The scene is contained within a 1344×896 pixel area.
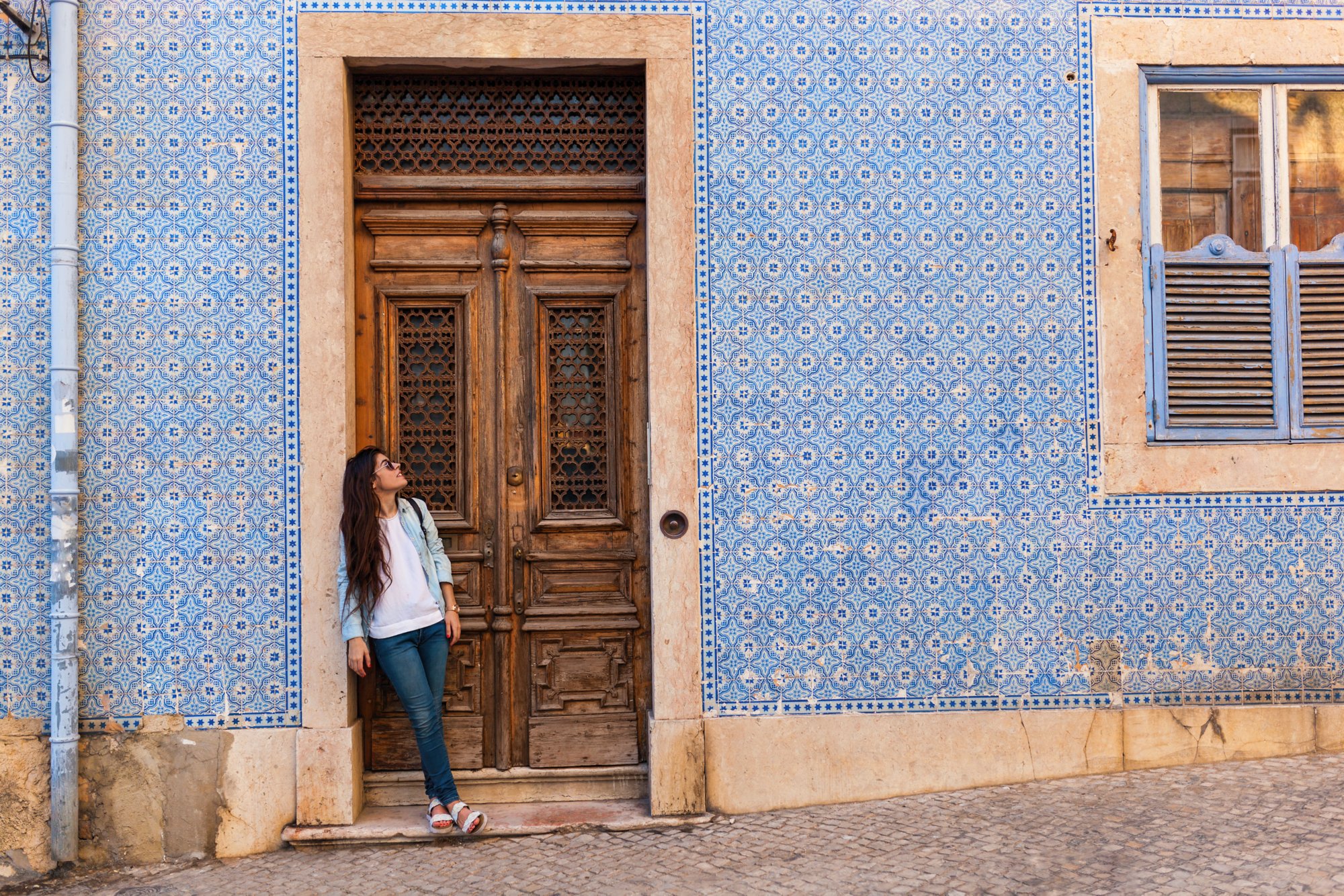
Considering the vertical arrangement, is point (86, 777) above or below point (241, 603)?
below

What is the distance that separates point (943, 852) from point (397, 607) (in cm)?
228

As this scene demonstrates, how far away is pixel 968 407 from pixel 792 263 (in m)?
0.97

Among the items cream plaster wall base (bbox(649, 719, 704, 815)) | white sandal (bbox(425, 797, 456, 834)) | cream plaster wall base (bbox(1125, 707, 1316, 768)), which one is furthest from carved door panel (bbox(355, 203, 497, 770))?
cream plaster wall base (bbox(1125, 707, 1316, 768))

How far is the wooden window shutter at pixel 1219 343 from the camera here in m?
4.61

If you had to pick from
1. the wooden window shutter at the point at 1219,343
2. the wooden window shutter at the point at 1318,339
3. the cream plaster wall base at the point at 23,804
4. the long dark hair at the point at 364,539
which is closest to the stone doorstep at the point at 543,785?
the long dark hair at the point at 364,539

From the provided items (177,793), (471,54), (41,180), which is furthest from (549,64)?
(177,793)

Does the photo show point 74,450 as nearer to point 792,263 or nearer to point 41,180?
point 41,180

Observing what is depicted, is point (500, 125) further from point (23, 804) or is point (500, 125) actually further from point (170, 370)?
point (23, 804)

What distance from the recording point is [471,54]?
4461mm

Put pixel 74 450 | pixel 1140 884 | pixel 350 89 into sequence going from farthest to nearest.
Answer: pixel 350 89
pixel 74 450
pixel 1140 884

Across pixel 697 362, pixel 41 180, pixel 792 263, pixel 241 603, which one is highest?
pixel 41 180

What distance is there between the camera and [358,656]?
4.20 meters

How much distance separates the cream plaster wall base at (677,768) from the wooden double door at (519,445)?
0.30 m

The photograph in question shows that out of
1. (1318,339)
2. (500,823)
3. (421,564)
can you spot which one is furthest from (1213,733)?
(421,564)
